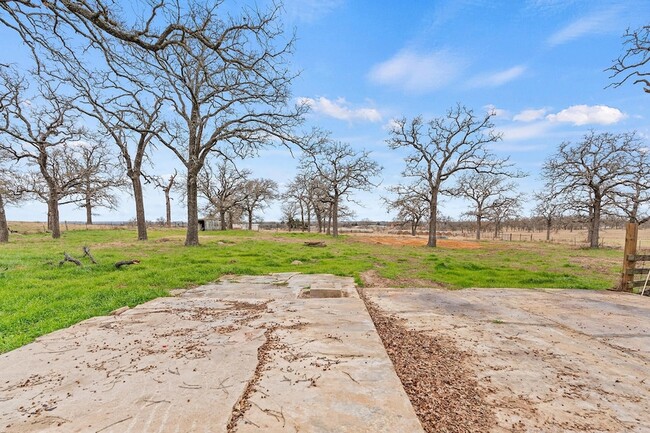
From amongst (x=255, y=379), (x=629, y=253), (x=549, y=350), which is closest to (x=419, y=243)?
(x=629, y=253)

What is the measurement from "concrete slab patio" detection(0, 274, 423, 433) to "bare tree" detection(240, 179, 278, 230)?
37.9 meters

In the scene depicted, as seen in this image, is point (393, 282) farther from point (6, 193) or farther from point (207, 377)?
point (6, 193)

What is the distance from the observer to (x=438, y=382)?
9.60 feet

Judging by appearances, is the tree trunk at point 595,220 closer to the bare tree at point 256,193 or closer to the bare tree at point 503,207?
the bare tree at point 503,207

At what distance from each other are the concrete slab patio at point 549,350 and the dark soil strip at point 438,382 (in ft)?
0.38

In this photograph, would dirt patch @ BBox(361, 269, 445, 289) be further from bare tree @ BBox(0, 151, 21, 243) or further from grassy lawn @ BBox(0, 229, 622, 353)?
bare tree @ BBox(0, 151, 21, 243)

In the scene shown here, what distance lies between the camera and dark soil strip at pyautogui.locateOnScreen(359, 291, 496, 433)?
2.34m

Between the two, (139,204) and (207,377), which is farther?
(139,204)

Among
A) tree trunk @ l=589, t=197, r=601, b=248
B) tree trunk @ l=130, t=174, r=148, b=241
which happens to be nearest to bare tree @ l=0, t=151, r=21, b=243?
tree trunk @ l=130, t=174, r=148, b=241

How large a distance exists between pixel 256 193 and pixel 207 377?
4141 cm

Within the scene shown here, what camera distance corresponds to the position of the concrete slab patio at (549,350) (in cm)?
245

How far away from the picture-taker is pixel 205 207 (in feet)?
147

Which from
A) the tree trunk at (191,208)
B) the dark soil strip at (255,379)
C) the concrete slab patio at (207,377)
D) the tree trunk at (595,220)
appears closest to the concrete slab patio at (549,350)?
the concrete slab patio at (207,377)

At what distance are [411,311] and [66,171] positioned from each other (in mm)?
29099
